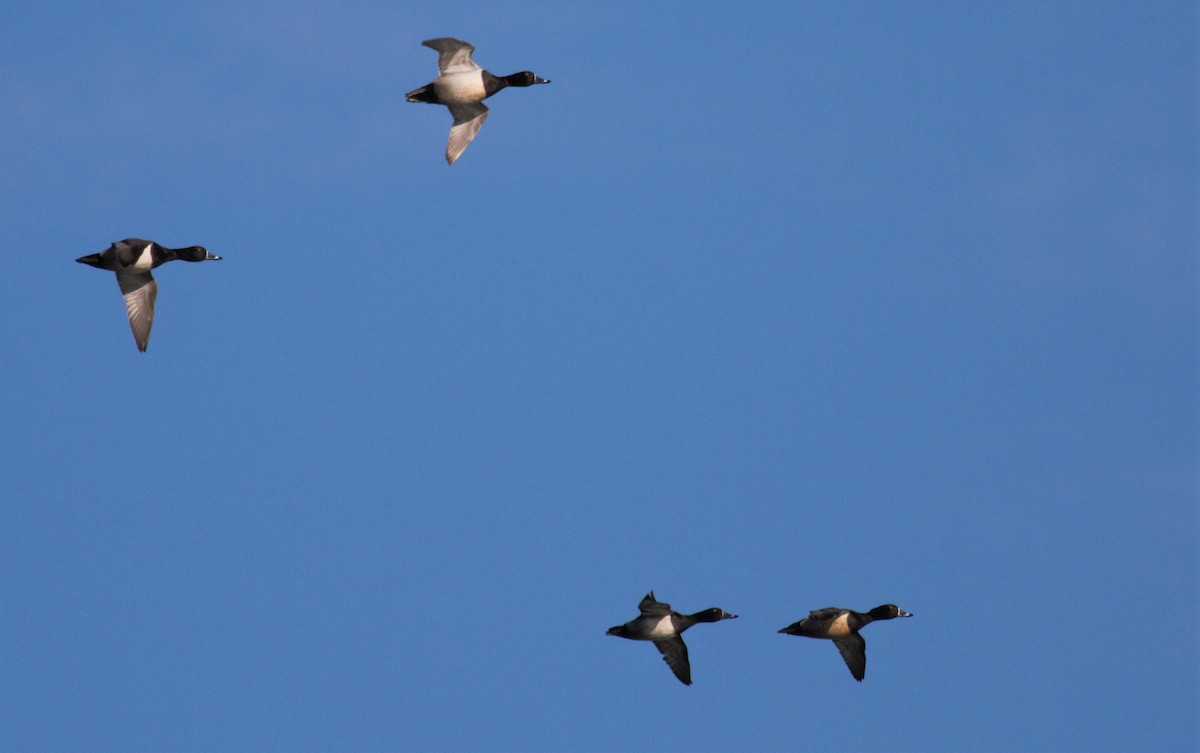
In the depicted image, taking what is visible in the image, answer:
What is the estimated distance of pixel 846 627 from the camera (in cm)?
6334

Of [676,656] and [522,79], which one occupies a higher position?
[522,79]

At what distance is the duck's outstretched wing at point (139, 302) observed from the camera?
206 feet

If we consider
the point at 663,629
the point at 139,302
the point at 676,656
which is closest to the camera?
the point at 663,629

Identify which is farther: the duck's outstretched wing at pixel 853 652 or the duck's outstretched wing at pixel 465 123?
the duck's outstretched wing at pixel 853 652

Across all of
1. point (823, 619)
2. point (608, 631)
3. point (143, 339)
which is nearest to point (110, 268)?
point (143, 339)

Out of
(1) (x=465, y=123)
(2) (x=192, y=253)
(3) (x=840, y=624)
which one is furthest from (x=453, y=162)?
(3) (x=840, y=624)

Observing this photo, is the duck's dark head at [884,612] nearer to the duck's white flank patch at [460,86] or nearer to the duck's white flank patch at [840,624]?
the duck's white flank patch at [840,624]

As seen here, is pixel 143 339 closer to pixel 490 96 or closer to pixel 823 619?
pixel 490 96

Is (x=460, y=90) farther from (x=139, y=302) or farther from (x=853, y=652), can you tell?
(x=853, y=652)

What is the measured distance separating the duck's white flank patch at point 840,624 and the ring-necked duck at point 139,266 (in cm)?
1675

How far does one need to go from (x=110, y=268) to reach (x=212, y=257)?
2.45 metres

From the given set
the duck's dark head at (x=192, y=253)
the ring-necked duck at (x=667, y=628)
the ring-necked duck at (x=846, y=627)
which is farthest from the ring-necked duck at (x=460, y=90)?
the ring-necked duck at (x=846, y=627)

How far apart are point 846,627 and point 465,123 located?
14552 millimetres

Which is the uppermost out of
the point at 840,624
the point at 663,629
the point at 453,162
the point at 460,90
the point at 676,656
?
the point at 460,90
